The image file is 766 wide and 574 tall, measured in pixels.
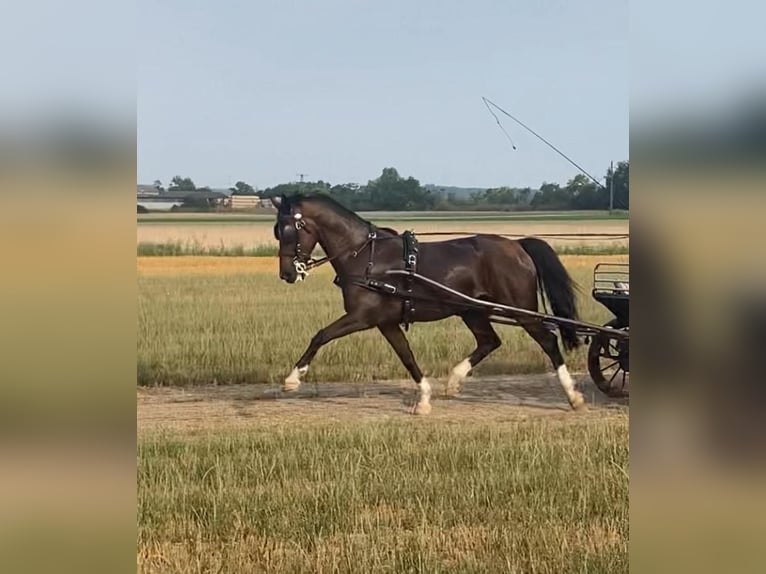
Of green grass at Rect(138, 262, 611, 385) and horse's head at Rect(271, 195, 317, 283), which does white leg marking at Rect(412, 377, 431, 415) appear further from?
green grass at Rect(138, 262, 611, 385)

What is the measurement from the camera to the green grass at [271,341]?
686 centimetres

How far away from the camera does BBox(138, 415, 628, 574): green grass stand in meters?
2.67

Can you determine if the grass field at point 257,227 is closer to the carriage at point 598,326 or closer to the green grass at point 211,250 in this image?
the green grass at point 211,250

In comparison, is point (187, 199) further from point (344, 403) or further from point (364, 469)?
point (364, 469)

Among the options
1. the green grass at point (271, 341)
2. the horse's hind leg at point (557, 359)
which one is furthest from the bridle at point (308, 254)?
the green grass at point (271, 341)

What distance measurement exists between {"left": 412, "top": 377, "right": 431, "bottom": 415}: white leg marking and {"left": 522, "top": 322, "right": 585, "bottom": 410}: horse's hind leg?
84 centimetres

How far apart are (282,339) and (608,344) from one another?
10.5ft

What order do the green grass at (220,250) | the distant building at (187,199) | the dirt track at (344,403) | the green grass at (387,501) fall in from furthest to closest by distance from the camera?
the green grass at (220,250) → the distant building at (187,199) → the dirt track at (344,403) → the green grass at (387,501)

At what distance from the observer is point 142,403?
6016 millimetres

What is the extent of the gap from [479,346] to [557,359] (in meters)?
0.63

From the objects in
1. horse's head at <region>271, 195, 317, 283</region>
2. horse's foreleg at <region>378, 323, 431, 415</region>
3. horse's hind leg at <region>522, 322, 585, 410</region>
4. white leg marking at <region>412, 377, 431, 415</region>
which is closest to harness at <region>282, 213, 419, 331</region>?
horse's head at <region>271, 195, 317, 283</region>

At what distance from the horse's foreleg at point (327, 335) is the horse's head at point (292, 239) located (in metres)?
0.42
